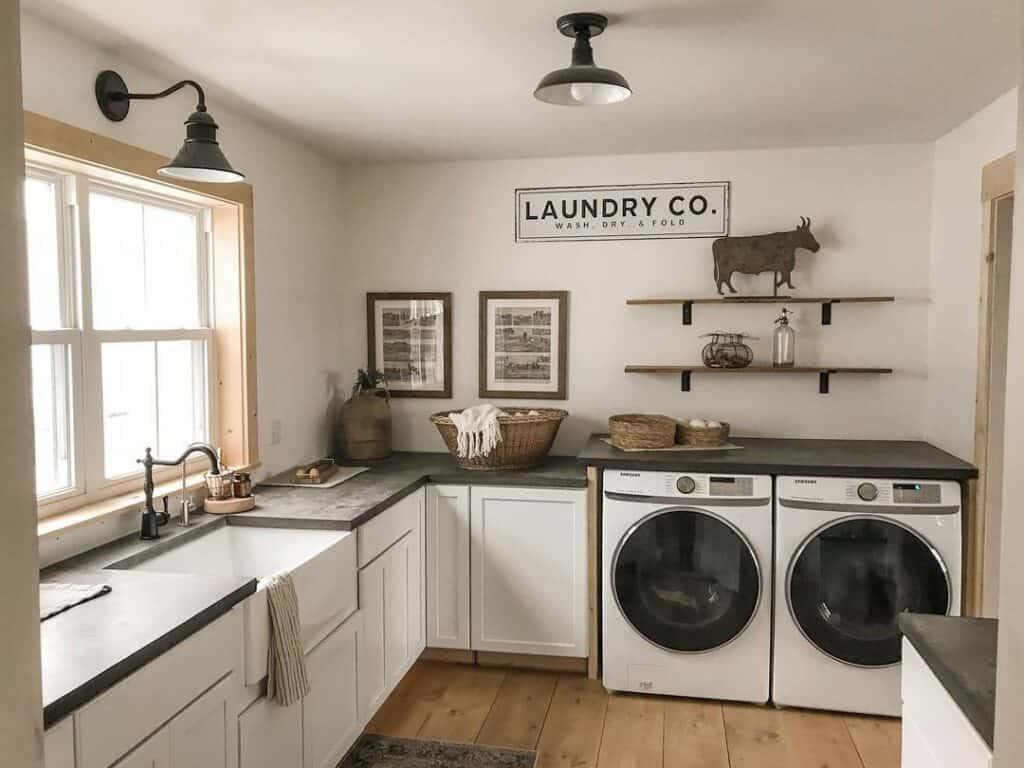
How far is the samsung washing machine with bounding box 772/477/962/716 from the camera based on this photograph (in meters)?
3.04

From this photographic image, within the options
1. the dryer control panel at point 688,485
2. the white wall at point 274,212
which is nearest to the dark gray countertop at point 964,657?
the dryer control panel at point 688,485

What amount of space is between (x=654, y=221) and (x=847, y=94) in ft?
3.65

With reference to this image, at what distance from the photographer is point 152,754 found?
1.66m

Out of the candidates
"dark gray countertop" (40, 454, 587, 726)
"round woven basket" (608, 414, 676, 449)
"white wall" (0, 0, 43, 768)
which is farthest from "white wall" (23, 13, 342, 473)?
"white wall" (0, 0, 43, 768)

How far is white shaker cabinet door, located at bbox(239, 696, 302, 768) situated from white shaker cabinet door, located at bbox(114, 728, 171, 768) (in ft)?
1.09

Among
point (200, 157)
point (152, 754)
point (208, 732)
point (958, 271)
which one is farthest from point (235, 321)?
point (958, 271)

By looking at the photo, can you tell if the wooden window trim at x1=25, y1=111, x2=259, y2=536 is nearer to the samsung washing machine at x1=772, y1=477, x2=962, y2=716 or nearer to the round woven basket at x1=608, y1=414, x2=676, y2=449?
→ the round woven basket at x1=608, y1=414, x2=676, y2=449

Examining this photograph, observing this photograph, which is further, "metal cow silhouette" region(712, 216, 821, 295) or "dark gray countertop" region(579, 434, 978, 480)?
"metal cow silhouette" region(712, 216, 821, 295)

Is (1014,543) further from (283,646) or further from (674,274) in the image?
(674,274)

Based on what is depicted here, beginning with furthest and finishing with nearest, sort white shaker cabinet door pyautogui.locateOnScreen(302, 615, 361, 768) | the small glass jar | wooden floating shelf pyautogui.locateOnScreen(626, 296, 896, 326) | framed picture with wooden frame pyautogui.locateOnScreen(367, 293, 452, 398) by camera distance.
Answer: framed picture with wooden frame pyautogui.locateOnScreen(367, 293, 452, 398) < wooden floating shelf pyautogui.locateOnScreen(626, 296, 896, 326) < the small glass jar < white shaker cabinet door pyautogui.locateOnScreen(302, 615, 361, 768)

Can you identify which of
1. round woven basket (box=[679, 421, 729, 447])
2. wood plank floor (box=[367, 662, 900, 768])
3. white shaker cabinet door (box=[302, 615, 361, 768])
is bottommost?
wood plank floor (box=[367, 662, 900, 768])

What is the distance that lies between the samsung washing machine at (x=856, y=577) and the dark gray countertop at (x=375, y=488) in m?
0.87

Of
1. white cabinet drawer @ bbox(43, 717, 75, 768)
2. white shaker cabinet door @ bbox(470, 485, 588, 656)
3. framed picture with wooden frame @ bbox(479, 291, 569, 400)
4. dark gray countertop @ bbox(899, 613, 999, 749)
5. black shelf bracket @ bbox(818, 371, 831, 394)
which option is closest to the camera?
dark gray countertop @ bbox(899, 613, 999, 749)

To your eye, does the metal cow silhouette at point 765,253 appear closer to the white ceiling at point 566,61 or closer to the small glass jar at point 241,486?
the white ceiling at point 566,61
